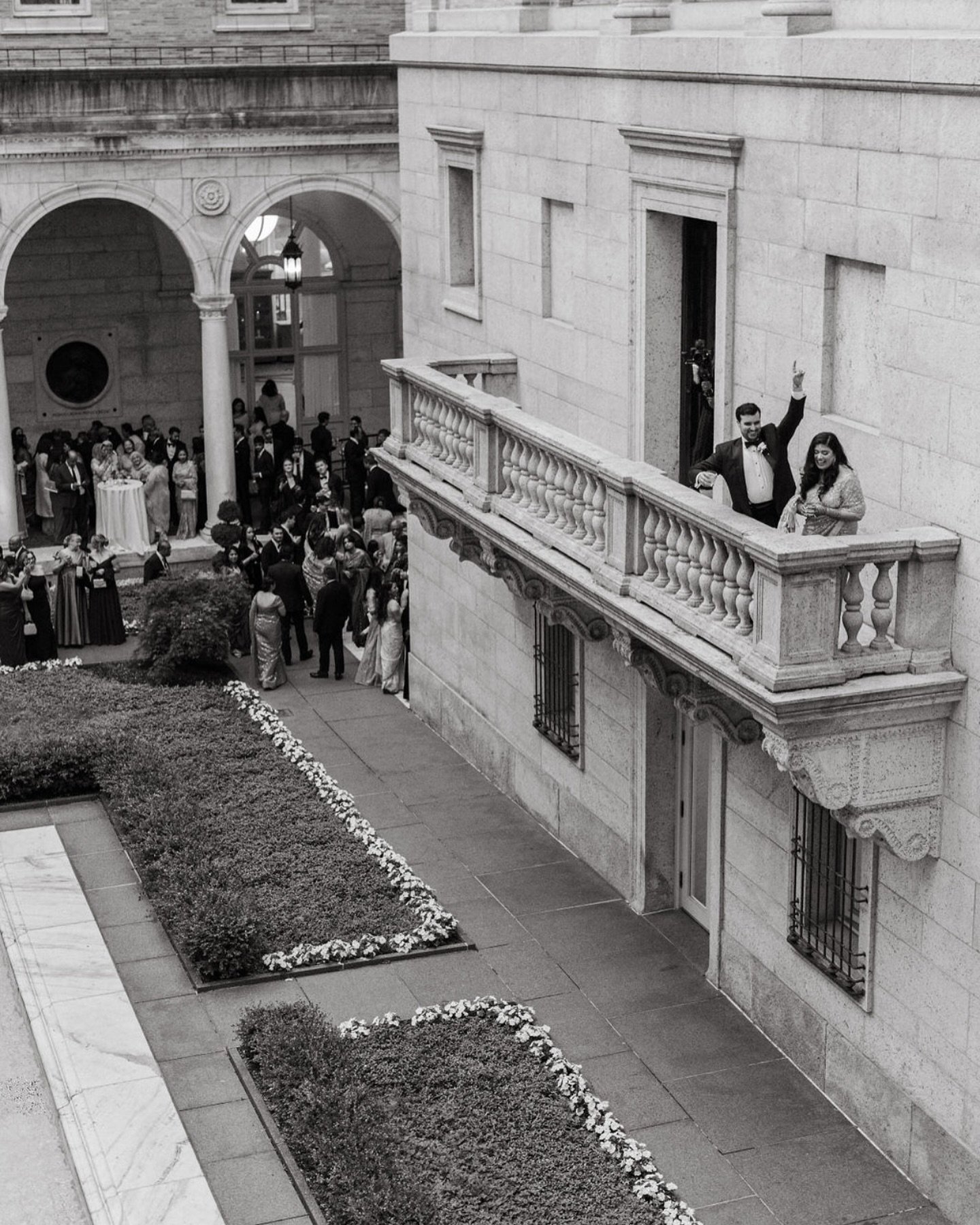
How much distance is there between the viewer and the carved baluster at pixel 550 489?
15.1 m

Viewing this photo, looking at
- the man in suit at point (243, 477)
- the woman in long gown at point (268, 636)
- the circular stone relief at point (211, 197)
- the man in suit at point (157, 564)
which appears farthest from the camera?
the man in suit at point (243, 477)

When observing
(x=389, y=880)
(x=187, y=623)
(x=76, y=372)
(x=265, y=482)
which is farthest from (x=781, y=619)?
(x=76, y=372)

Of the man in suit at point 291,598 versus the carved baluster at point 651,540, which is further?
the man in suit at point 291,598

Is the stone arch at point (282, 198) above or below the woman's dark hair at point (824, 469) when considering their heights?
above

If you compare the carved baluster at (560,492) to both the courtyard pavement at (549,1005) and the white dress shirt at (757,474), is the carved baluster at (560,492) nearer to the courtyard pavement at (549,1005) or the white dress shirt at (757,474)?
the white dress shirt at (757,474)

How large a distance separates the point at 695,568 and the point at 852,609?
58.8 inches

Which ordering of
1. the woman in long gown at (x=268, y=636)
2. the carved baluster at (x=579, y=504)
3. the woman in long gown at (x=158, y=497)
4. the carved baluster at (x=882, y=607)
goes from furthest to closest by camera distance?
the woman in long gown at (x=158, y=497), the woman in long gown at (x=268, y=636), the carved baluster at (x=579, y=504), the carved baluster at (x=882, y=607)

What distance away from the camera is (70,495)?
29609mm

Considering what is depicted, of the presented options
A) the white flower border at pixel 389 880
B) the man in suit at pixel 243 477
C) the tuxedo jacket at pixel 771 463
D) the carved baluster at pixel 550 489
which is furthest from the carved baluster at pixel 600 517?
the man in suit at pixel 243 477

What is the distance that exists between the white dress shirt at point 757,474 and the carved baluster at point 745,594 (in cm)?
119

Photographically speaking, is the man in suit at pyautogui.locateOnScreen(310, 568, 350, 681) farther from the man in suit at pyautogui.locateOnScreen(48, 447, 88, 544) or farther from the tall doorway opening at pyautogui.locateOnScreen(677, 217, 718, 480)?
the tall doorway opening at pyautogui.locateOnScreen(677, 217, 718, 480)

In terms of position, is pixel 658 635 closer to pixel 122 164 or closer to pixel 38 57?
pixel 122 164

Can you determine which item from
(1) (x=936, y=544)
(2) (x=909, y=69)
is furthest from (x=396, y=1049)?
(2) (x=909, y=69)

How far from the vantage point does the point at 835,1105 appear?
13.8 meters
